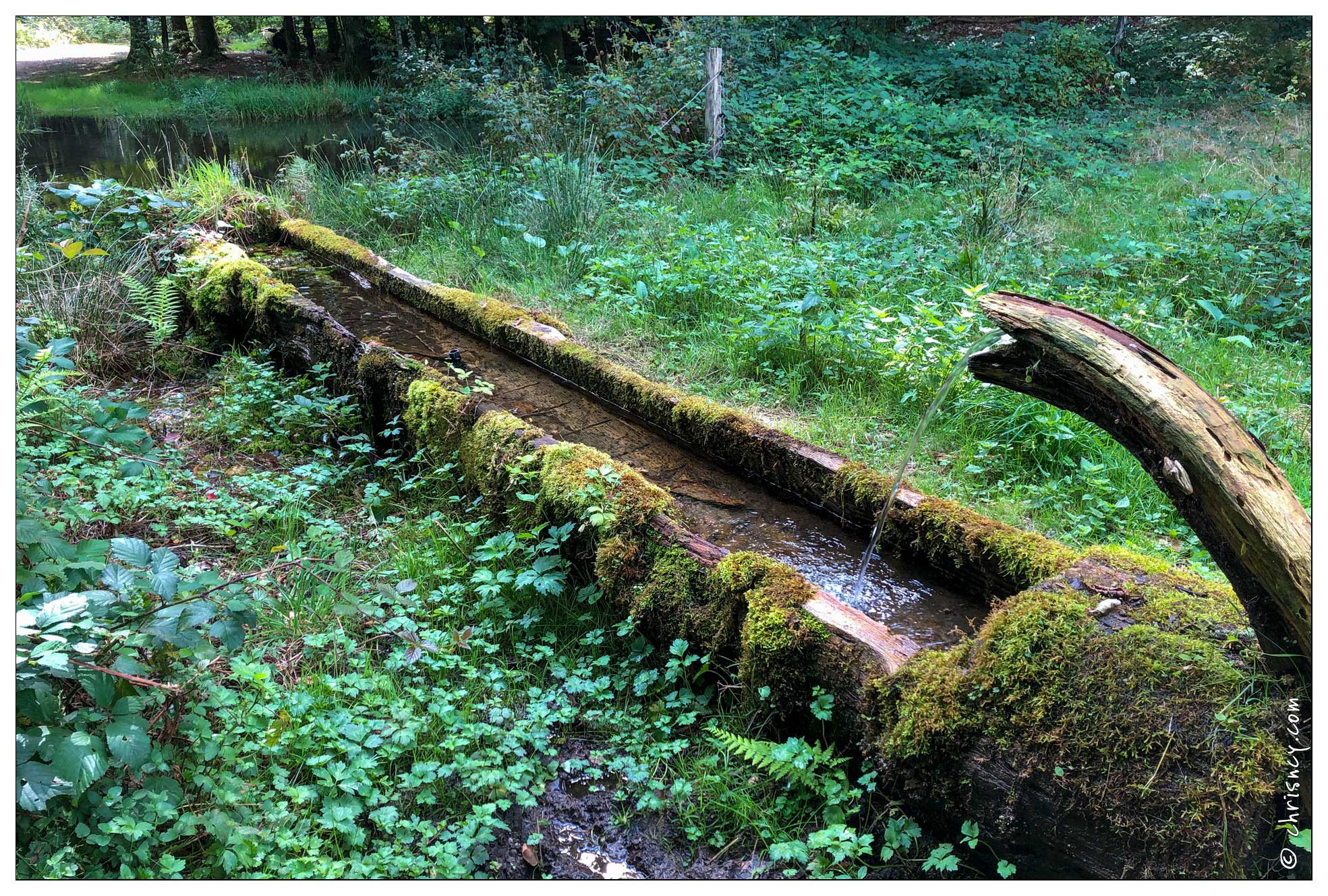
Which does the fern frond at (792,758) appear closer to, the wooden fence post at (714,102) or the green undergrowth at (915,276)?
the green undergrowth at (915,276)

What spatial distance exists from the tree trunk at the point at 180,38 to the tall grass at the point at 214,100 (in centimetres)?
367

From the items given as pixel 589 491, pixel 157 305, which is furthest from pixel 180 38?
pixel 589 491

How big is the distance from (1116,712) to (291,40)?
22096 mm

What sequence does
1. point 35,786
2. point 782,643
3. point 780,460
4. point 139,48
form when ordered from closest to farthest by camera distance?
point 35,786, point 782,643, point 780,460, point 139,48

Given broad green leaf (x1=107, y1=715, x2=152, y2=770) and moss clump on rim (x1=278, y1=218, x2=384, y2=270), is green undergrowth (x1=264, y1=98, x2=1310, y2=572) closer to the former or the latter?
moss clump on rim (x1=278, y1=218, x2=384, y2=270)

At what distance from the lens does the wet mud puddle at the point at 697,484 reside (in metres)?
2.68

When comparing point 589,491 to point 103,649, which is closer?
point 103,649

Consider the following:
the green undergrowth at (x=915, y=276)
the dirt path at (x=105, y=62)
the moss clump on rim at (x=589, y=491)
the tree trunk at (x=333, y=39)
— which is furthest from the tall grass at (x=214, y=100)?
the moss clump on rim at (x=589, y=491)

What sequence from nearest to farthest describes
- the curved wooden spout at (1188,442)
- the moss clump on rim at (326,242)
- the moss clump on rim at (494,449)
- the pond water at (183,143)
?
the curved wooden spout at (1188,442), the moss clump on rim at (494,449), the moss clump on rim at (326,242), the pond water at (183,143)

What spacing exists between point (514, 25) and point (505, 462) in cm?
1384

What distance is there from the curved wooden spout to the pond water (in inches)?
285

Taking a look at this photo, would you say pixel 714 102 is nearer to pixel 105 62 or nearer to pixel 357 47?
pixel 357 47

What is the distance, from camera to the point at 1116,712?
1.80m

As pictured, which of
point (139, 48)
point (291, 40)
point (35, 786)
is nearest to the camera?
point (35, 786)
